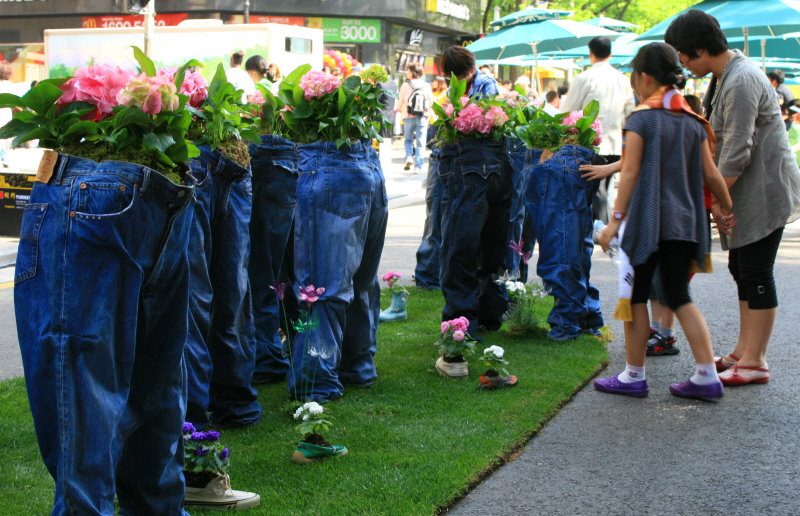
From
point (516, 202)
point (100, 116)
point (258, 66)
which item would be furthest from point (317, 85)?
point (258, 66)

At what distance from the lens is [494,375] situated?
4.80 meters

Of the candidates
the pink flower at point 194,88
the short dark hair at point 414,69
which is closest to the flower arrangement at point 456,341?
the pink flower at point 194,88

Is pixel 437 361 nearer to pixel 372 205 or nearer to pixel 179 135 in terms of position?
pixel 372 205

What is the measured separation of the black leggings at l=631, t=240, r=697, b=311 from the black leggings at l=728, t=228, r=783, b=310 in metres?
0.54

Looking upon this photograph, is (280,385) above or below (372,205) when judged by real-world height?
below

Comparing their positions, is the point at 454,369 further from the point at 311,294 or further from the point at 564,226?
the point at 564,226

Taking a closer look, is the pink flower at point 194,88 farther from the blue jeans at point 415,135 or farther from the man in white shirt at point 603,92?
the blue jeans at point 415,135

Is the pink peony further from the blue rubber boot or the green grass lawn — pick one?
the blue rubber boot

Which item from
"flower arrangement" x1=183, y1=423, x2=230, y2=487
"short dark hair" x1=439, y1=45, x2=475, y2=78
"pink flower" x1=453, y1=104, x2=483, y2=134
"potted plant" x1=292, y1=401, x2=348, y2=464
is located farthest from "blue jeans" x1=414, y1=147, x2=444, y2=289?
"flower arrangement" x1=183, y1=423, x2=230, y2=487

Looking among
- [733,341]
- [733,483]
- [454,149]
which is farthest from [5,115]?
[733,483]

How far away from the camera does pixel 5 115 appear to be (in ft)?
35.3

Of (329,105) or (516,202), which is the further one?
(516,202)

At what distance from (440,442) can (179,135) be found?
2.05m

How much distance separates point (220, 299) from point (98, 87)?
161cm
